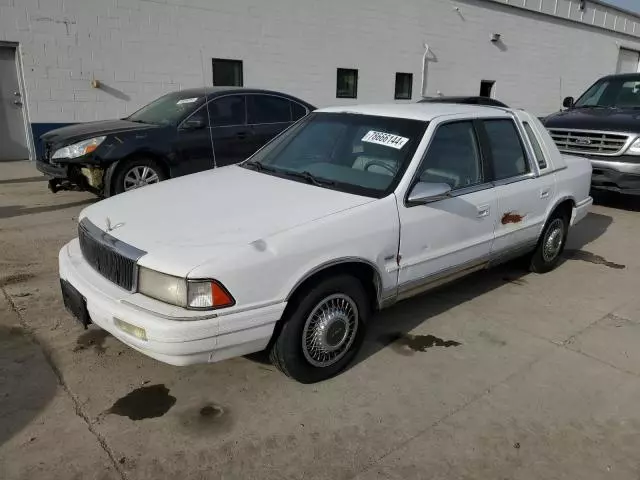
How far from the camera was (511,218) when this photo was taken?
428cm

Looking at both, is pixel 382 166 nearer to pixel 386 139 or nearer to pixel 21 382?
pixel 386 139

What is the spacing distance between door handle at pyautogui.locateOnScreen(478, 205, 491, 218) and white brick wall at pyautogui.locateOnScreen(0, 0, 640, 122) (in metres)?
5.95

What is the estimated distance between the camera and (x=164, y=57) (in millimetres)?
11055

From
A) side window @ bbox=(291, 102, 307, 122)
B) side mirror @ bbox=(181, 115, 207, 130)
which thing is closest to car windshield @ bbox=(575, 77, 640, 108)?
side window @ bbox=(291, 102, 307, 122)

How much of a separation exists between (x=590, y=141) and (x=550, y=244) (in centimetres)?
355

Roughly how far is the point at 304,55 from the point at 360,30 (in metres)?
2.04

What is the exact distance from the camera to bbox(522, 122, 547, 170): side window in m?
4.64

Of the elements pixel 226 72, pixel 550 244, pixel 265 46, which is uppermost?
pixel 265 46

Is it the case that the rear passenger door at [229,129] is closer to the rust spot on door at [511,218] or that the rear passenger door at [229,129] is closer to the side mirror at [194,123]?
the side mirror at [194,123]

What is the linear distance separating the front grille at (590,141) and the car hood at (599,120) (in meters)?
0.08

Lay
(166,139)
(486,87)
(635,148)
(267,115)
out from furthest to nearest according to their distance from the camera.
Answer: (486,87), (267,115), (635,148), (166,139)

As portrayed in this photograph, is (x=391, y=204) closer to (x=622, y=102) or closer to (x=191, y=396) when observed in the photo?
(x=191, y=396)

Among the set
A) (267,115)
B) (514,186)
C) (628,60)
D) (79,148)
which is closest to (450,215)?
(514,186)

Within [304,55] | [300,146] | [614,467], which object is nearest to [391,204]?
[300,146]
